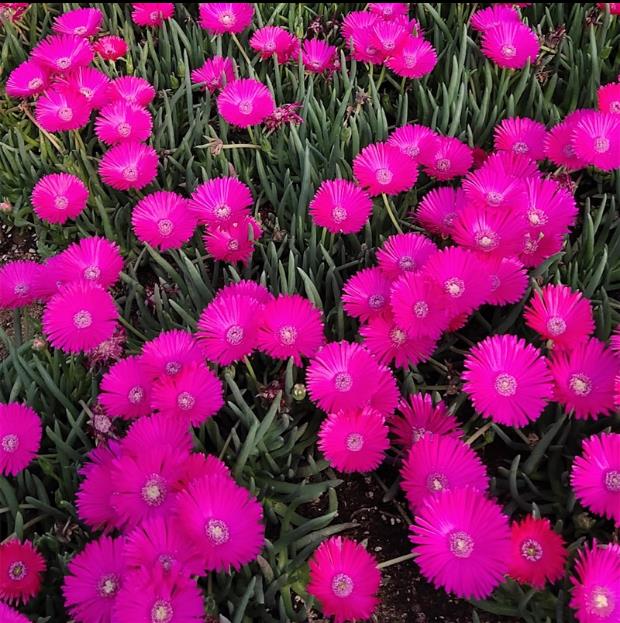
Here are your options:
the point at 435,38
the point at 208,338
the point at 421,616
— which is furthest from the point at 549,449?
the point at 435,38

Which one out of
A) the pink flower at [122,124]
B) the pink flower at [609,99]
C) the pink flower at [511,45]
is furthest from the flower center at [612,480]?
the pink flower at [122,124]

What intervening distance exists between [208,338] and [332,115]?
692 mm

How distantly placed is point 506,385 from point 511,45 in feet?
2.97

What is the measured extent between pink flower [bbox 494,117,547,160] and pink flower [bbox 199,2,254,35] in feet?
2.30

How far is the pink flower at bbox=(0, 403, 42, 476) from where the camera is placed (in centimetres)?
100

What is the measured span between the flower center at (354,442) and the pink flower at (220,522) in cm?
17

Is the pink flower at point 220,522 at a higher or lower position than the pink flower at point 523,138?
lower

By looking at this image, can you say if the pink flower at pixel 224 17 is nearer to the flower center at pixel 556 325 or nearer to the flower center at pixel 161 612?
the flower center at pixel 556 325

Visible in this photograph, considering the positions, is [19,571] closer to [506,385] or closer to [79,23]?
[506,385]

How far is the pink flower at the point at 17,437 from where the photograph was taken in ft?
→ 3.30

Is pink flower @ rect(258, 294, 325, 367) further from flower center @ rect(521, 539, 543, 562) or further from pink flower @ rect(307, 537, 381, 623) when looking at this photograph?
flower center @ rect(521, 539, 543, 562)

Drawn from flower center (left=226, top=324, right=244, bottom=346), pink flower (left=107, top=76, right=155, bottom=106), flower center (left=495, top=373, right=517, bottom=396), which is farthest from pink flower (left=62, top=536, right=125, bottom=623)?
pink flower (left=107, top=76, right=155, bottom=106)

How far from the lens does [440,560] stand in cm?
87

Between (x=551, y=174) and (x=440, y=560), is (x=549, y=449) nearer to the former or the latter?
(x=440, y=560)
